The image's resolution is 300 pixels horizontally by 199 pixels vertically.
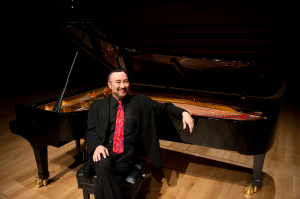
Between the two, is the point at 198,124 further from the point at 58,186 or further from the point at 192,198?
the point at 58,186

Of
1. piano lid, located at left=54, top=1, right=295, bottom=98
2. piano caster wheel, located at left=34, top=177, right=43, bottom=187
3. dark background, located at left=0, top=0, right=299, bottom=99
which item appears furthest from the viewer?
dark background, located at left=0, top=0, right=299, bottom=99

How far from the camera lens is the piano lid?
239 centimetres

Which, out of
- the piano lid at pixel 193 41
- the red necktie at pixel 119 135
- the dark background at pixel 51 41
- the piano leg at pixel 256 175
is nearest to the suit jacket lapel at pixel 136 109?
the red necktie at pixel 119 135

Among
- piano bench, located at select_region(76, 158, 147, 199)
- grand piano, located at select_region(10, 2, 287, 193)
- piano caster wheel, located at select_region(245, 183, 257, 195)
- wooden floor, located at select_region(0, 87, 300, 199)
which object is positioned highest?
grand piano, located at select_region(10, 2, 287, 193)

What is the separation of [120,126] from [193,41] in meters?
4.03

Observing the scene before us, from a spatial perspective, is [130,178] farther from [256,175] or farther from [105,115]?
[256,175]

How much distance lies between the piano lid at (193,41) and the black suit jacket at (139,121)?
73cm

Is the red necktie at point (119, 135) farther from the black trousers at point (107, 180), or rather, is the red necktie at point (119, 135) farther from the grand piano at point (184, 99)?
the grand piano at point (184, 99)

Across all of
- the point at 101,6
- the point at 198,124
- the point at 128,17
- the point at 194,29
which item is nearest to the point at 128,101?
the point at 198,124

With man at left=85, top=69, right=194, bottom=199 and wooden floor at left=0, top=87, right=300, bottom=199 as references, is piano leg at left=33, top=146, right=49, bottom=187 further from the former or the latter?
man at left=85, top=69, right=194, bottom=199

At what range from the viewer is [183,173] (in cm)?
244

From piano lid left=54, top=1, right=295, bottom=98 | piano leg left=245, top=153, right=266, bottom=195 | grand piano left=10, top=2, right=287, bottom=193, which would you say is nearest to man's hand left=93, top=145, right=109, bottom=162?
grand piano left=10, top=2, right=287, bottom=193

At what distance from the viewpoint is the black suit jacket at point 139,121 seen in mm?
1688

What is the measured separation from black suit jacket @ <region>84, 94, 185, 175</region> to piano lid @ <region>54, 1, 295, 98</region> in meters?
0.73
